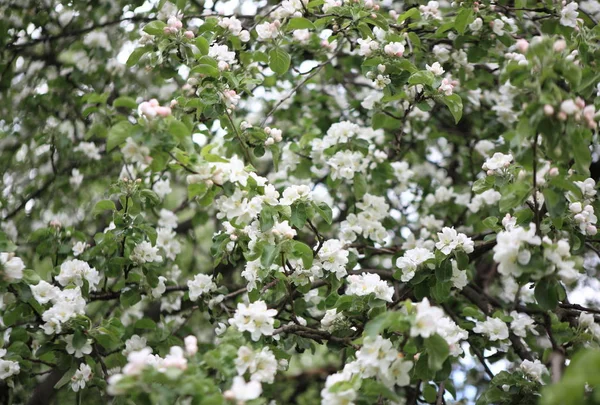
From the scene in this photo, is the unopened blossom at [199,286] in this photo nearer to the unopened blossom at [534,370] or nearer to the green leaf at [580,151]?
the unopened blossom at [534,370]

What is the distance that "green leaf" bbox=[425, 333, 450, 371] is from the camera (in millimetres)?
1882

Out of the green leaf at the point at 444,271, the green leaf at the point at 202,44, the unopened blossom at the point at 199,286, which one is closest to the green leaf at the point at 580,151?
the green leaf at the point at 444,271

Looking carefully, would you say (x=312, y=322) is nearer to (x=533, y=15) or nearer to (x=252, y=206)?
(x=252, y=206)

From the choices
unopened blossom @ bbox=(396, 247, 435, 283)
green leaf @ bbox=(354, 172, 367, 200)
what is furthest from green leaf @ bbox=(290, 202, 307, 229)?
green leaf @ bbox=(354, 172, 367, 200)

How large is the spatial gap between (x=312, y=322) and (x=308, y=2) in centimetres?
157

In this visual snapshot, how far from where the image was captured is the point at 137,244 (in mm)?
2828

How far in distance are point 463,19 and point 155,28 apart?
1399 millimetres

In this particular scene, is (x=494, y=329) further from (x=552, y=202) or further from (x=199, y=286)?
(x=199, y=286)

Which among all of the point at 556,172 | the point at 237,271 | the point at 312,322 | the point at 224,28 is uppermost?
the point at 224,28

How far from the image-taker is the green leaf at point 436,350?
188cm

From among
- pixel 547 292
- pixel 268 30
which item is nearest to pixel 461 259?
pixel 547 292

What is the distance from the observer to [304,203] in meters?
2.44

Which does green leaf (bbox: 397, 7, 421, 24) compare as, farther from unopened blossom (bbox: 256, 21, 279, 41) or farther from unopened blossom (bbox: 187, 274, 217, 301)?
unopened blossom (bbox: 187, 274, 217, 301)

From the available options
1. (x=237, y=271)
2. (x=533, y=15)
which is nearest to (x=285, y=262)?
(x=533, y=15)
